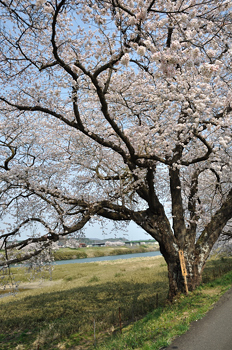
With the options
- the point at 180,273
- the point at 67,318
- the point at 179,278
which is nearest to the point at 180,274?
the point at 180,273

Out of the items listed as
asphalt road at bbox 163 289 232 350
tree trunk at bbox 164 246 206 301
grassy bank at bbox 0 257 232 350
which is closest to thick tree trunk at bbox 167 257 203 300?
tree trunk at bbox 164 246 206 301

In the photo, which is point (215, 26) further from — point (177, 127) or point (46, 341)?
point (46, 341)

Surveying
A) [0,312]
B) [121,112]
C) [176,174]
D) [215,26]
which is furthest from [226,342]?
[0,312]

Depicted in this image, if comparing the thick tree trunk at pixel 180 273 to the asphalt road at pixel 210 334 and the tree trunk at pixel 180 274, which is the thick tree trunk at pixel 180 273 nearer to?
the tree trunk at pixel 180 274

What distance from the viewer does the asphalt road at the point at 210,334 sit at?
5256 millimetres

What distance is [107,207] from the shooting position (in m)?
10.1

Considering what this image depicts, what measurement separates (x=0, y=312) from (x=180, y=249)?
38.4 ft

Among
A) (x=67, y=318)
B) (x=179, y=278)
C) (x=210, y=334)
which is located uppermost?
(x=179, y=278)

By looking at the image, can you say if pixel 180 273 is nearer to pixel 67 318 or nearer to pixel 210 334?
pixel 210 334

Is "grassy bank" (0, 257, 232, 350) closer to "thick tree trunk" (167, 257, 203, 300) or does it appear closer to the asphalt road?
the asphalt road

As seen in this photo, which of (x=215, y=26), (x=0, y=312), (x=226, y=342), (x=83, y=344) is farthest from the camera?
(x=0, y=312)

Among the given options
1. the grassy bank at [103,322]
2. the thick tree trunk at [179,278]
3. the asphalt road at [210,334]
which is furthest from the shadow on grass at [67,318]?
the asphalt road at [210,334]

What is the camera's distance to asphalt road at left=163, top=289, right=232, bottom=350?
17.2ft

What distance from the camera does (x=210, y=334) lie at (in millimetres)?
5770
